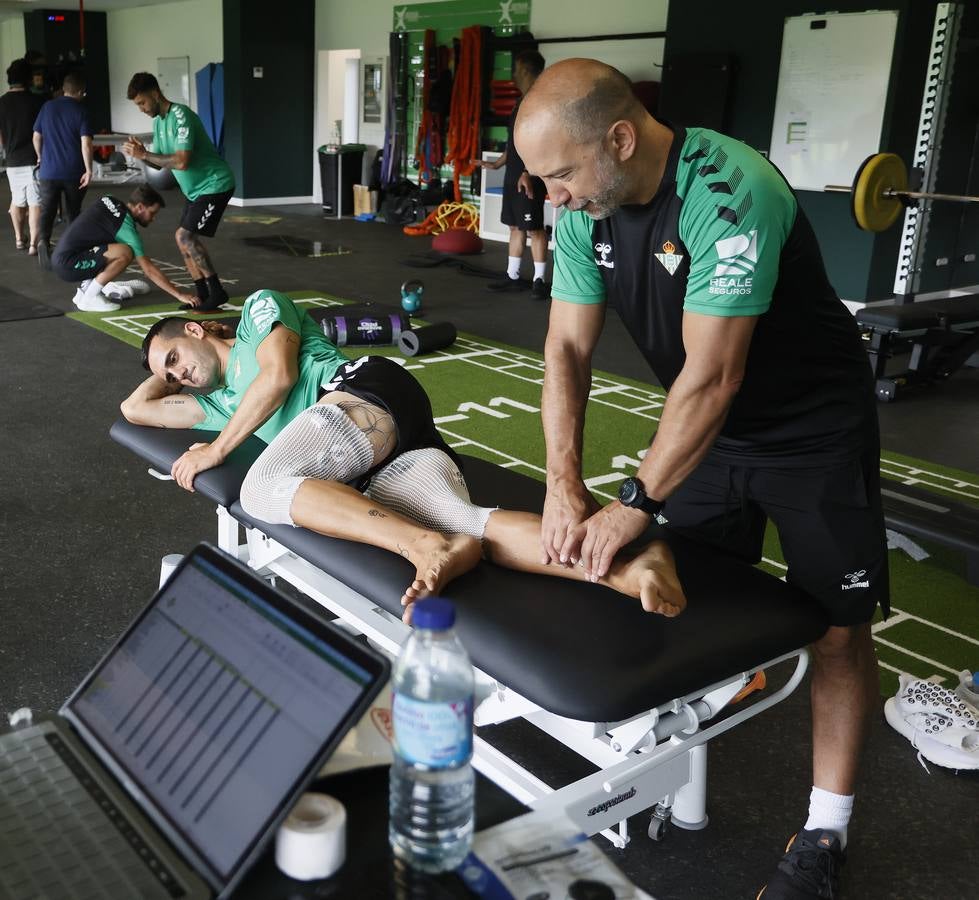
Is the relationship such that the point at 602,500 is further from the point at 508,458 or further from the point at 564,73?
the point at 564,73

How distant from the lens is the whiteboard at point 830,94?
6.04 m

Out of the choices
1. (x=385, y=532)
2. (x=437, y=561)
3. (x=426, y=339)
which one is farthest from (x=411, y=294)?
→ (x=437, y=561)

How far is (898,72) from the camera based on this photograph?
19.5ft

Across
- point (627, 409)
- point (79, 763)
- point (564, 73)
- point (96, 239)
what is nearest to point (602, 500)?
point (627, 409)

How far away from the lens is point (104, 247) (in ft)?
18.6

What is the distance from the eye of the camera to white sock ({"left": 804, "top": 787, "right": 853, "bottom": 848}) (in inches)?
63.8

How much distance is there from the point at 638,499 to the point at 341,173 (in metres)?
9.60

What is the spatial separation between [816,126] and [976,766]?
17.3 feet

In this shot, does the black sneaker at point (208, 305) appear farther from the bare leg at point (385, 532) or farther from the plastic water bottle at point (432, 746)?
the plastic water bottle at point (432, 746)

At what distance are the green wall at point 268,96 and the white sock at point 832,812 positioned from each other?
10631mm

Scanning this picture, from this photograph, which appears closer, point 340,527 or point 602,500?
Answer: point 340,527

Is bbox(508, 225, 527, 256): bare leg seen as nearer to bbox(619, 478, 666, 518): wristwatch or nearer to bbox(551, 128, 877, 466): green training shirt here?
bbox(551, 128, 877, 466): green training shirt

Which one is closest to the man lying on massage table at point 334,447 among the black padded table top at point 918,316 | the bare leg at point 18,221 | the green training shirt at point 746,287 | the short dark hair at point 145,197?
the green training shirt at point 746,287

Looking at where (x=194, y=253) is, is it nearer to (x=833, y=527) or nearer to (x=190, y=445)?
(x=190, y=445)
